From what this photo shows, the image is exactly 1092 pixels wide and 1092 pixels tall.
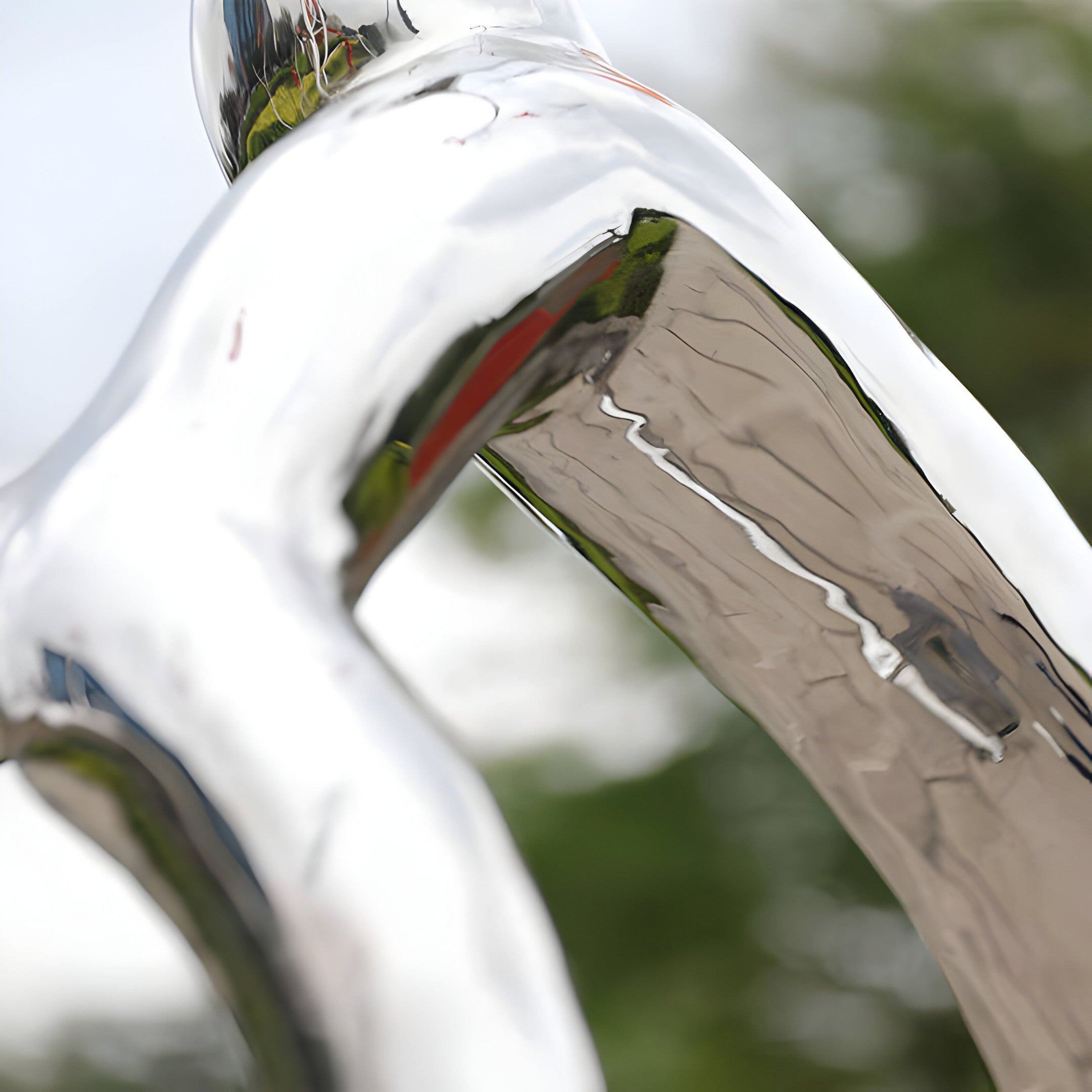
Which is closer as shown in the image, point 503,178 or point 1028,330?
point 503,178

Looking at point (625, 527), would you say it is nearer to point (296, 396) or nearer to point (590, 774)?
point (296, 396)

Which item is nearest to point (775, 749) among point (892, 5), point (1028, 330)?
point (1028, 330)

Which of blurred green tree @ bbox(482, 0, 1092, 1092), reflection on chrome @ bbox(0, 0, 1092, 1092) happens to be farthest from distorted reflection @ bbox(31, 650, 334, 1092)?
blurred green tree @ bbox(482, 0, 1092, 1092)

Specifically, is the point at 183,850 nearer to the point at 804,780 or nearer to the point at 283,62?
the point at 283,62

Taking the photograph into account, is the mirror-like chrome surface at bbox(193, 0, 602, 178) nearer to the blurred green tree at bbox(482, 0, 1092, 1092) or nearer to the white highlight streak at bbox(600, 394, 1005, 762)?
the white highlight streak at bbox(600, 394, 1005, 762)

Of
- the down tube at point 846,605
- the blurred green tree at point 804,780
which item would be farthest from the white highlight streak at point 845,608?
the blurred green tree at point 804,780

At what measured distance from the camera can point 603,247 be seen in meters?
0.05

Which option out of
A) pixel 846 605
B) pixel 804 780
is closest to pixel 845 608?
pixel 846 605

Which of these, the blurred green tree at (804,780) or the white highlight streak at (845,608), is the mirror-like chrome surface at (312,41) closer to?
the white highlight streak at (845,608)

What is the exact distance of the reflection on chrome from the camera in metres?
0.03

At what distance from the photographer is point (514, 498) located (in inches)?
3.3

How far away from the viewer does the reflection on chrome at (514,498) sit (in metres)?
0.03

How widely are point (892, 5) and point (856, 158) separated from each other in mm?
130

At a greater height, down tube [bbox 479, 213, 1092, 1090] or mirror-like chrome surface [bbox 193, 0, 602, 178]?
mirror-like chrome surface [bbox 193, 0, 602, 178]
